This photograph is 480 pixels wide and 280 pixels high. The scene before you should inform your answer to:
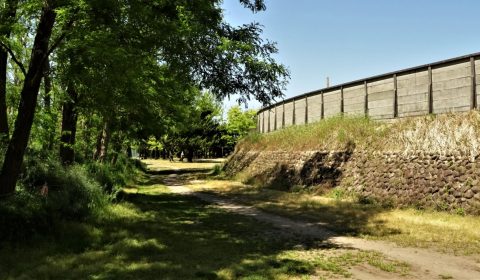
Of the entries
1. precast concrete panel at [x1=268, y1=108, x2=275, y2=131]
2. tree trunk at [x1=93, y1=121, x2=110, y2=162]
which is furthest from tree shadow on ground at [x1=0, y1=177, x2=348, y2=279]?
precast concrete panel at [x1=268, y1=108, x2=275, y2=131]

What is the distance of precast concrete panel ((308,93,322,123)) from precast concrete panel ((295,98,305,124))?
0.98m

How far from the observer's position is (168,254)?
30.7ft

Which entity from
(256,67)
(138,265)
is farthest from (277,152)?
(138,265)

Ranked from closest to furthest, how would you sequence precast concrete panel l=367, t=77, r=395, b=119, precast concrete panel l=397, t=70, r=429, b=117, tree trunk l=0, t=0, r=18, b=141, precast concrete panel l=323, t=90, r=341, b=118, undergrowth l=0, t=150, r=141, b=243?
undergrowth l=0, t=150, r=141, b=243
tree trunk l=0, t=0, r=18, b=141
precast concrete panel l=397, t=70, r=429, b=117
precast concrete panel l=367, t=77, r=395, b=119
precast concrete panel l=323, t=90, r=341, b=118

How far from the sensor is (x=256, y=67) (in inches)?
587

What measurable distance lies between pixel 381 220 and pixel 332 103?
38.7 feet

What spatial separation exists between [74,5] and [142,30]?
1.93 meters

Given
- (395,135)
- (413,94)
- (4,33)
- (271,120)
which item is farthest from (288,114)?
(4,33)

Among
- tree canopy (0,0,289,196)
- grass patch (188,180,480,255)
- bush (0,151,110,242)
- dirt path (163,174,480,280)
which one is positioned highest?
tree canopy (0,0,289,196)

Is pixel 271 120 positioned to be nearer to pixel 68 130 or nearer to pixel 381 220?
pixel 68 130

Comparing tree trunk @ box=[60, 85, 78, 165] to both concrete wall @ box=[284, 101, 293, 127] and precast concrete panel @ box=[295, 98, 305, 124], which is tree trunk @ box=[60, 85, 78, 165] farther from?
concrete wall @ box=[284, 101, 293, 127]

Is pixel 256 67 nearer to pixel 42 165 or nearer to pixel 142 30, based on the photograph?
pixel 142 30

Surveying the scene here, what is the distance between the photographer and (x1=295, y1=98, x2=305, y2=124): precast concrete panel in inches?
1112

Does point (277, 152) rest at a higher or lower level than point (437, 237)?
higher
